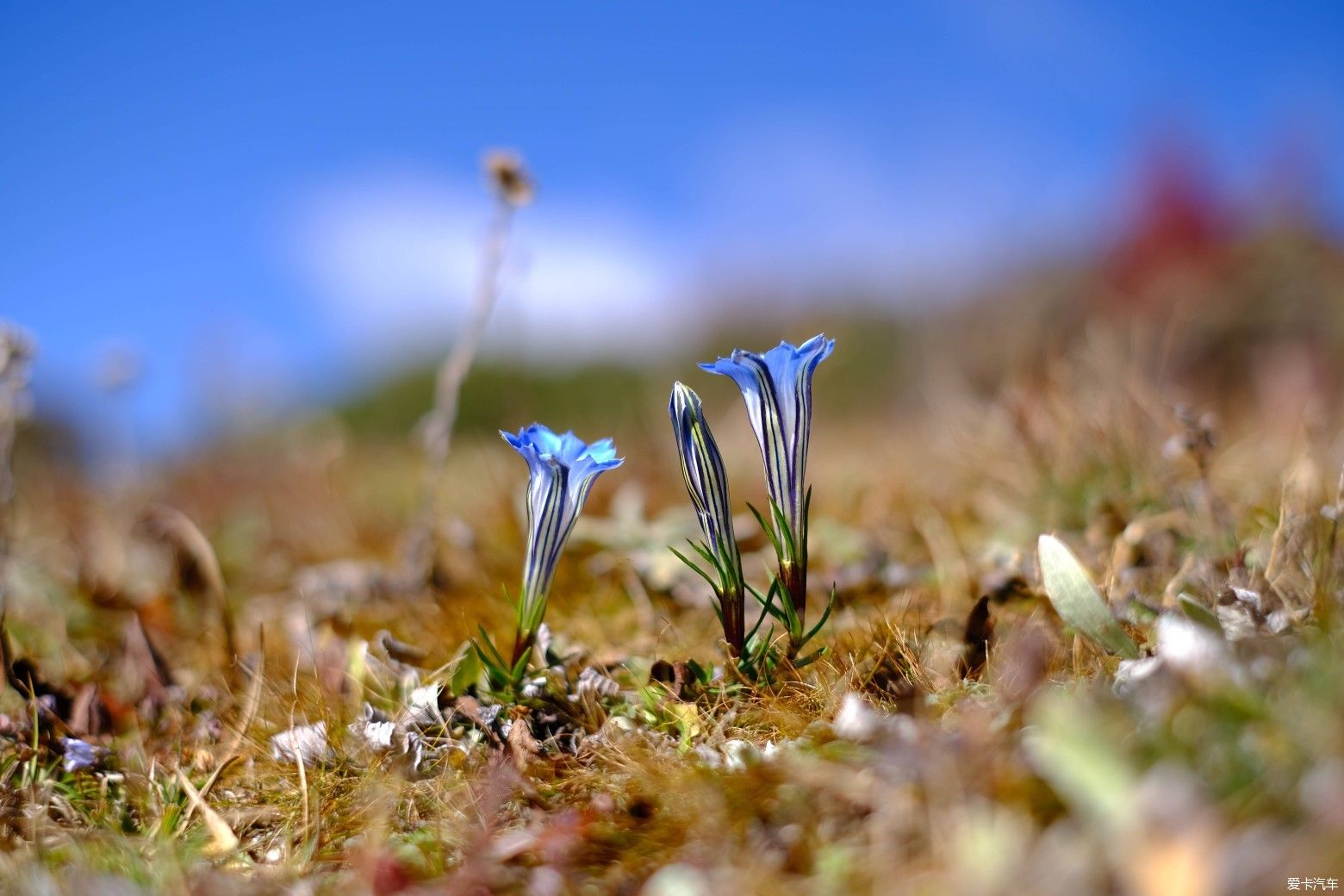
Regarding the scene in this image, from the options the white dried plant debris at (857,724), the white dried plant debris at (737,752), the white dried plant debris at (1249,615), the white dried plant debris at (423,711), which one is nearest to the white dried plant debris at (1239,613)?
the white dried plant debris at (1249,615)

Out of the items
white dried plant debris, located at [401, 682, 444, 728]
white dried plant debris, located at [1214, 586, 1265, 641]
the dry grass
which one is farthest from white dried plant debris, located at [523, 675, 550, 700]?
white dried plant debris, located at [1214, 586, 1265, 641]

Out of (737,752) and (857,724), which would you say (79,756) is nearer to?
(737,752)

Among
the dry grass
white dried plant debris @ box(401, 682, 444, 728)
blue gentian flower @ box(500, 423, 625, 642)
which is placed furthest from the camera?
white dried plant debris @ box(401, 682, 444, 728)

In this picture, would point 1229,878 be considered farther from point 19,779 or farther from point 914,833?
point 19,779

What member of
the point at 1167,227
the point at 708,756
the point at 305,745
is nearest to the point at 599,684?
the point at 708,756

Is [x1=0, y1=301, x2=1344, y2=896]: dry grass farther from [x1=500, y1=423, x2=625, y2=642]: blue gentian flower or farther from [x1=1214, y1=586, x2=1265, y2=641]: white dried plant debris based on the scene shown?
[x1=500, y1=423, x2=625, y2=642]: blue gentian flower

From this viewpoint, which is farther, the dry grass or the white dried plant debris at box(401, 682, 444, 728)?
the white dried plant debris at box(401, 682, 444, 728)
